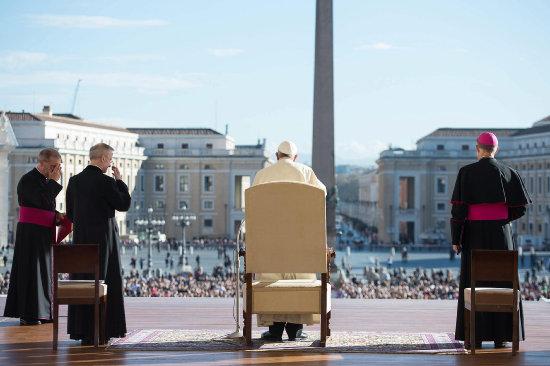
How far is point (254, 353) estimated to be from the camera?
21.9ft

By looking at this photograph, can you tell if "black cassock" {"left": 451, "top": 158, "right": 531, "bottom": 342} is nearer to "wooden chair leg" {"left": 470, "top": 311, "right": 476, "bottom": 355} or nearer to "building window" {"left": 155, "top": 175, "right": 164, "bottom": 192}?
"wooden chair leg" {"left": 470, "top": 311, "right": 476, "bottom": 355}

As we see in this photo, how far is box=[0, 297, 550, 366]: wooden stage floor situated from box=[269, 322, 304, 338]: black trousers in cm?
55

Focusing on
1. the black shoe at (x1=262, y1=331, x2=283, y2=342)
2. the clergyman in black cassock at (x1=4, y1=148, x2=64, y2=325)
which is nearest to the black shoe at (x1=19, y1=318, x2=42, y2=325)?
the clergyman in black cassock at (x1=4, y1=148, x2=64, y2=325)

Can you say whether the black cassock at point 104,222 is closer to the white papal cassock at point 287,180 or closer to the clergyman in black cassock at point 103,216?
the clergyman in black cassock at point 103,216

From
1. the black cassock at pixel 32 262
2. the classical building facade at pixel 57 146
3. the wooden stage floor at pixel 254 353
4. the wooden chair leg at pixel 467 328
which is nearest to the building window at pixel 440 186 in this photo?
the classical building facade at pixel 57 146

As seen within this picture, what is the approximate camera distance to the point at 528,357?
6.59 m

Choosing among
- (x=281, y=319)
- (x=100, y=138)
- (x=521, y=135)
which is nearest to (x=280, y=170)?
(x=281, y=319)

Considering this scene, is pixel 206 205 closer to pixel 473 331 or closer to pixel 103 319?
pixel 103 319

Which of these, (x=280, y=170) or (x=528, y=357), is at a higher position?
(x=280, y=170)

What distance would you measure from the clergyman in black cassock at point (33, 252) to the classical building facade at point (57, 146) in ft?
147

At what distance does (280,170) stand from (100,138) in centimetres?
6092

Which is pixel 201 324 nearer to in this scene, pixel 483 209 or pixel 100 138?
pixel 483 209

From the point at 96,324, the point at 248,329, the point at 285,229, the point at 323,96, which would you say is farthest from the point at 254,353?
the point at 323,96

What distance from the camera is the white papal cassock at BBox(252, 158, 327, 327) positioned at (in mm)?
7008
